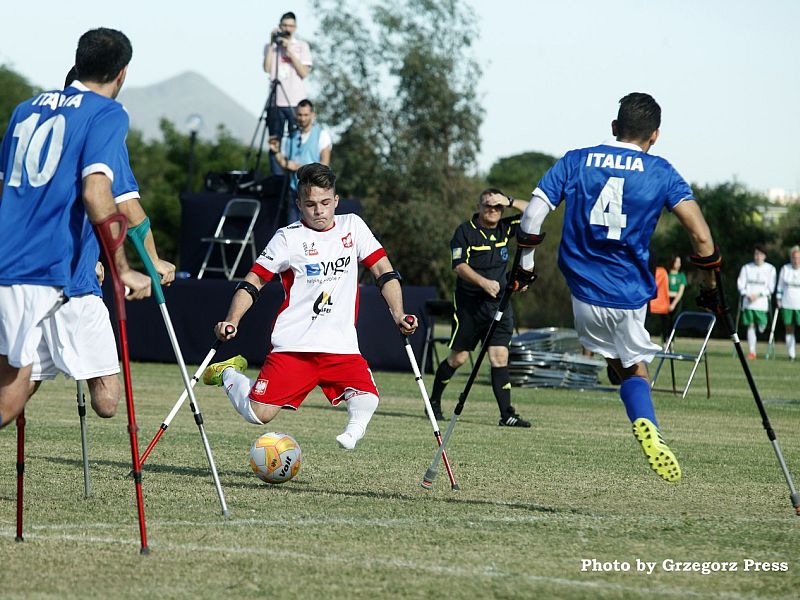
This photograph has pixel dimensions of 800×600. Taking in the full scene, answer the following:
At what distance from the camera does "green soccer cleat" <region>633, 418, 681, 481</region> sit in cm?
675

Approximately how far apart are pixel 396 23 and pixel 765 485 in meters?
50.3

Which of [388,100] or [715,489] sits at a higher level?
[715,489]

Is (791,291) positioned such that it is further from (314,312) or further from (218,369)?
(314,312)

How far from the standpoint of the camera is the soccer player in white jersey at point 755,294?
28.9 m

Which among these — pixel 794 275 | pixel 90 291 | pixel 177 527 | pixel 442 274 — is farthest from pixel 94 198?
pixel 442 274

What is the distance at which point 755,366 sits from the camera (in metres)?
25.7

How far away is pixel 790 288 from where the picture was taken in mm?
28641

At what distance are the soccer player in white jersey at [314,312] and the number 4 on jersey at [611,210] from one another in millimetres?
1453

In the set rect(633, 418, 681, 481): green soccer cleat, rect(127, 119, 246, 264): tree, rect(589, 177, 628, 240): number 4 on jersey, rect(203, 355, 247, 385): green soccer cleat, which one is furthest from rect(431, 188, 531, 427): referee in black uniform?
rect(127, 119, 246, 264): tree

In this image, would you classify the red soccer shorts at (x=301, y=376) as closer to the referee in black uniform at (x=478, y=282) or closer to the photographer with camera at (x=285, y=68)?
the referee in black uniform at (x=478, y=282)

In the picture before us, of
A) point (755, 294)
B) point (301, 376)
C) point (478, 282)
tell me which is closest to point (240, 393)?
point (301, 376)

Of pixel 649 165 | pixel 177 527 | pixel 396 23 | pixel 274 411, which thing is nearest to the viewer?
pixel 177 527

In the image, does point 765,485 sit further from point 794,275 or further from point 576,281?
point 794,275

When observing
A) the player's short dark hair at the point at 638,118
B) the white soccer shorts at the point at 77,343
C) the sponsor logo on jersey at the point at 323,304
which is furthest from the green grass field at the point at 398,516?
the player's short dark hair at the point at 638,118
